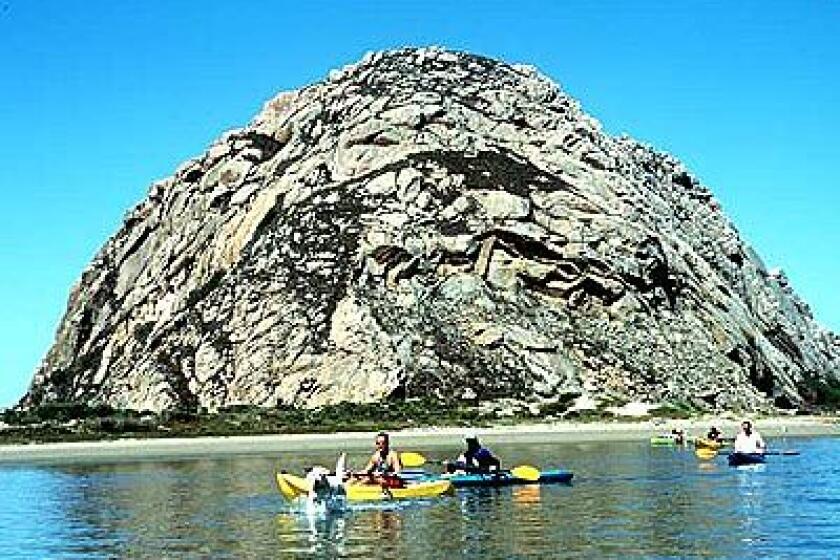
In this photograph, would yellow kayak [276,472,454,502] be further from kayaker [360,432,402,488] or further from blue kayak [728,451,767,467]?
blue kayak [728,451,767,467]

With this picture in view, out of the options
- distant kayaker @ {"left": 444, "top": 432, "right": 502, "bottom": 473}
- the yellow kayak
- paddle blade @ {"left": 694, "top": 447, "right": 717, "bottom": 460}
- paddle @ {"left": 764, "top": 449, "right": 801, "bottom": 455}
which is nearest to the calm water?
the yellow kayak

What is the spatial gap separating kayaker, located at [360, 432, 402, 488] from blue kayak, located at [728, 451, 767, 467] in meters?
20.4

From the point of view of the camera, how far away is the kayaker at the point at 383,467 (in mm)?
49406

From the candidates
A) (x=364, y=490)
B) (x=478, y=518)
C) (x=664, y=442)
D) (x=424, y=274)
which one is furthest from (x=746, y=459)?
(x=424, y=274)

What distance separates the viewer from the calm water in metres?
35.2

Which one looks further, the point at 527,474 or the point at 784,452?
the point at 784,452

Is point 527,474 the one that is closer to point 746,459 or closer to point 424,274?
point 746,459

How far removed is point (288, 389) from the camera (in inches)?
4387

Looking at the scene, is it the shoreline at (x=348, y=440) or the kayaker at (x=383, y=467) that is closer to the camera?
the kayaker at (x=383, y=467)

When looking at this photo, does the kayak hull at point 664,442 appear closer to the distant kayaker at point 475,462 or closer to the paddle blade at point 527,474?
the distant kayaker at point 475,462

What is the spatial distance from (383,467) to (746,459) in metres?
22.0

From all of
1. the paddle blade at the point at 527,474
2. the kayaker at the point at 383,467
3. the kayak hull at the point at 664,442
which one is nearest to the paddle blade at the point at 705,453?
the kayak hull at the point at 664,442

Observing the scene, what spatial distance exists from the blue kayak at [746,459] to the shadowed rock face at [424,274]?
4535cm

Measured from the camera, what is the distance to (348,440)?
8988cm
